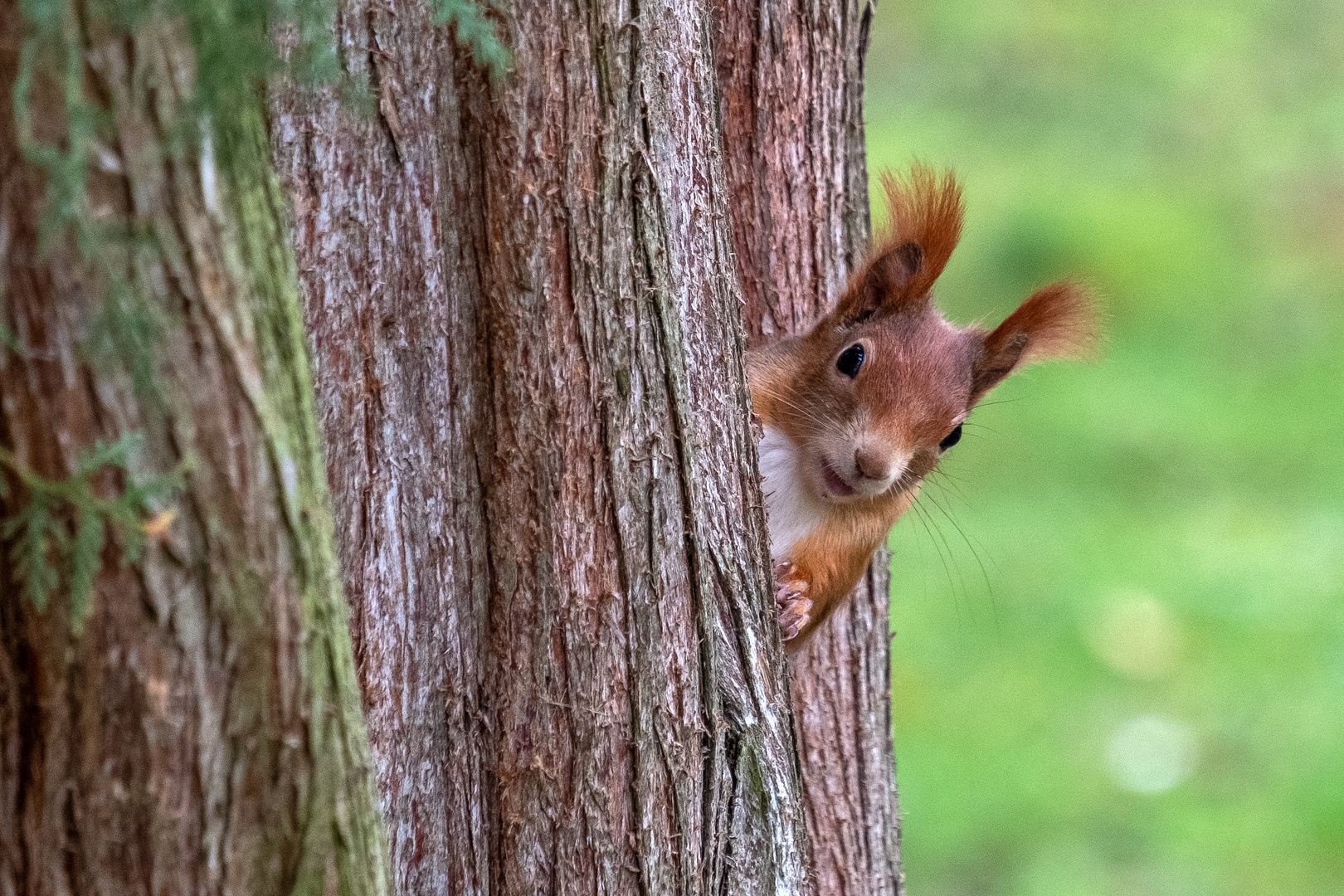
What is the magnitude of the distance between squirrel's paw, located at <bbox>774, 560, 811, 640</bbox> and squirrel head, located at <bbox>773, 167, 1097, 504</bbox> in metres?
0.18

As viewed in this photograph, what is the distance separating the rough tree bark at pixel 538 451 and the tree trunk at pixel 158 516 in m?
0.41

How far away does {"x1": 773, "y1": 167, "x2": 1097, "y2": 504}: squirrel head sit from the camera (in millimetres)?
2281

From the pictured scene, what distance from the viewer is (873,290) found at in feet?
7.85

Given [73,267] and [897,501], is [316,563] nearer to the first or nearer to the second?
[73,267]

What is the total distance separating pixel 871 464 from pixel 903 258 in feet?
1.35

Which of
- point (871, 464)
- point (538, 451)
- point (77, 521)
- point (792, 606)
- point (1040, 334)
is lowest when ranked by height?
point (77, 521)

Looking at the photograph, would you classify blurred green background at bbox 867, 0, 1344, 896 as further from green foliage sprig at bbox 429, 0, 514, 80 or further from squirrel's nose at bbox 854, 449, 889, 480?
green foliage sprig at bbox 429, 0, 514, 80

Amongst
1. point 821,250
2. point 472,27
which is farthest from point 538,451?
point 821,250

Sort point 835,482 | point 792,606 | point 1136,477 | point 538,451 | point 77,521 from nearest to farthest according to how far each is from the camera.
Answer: point 77,521 → point 538,451 → point 792,606 → point 835,482 → point 1136,477

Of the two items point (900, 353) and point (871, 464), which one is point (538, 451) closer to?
point (871, 464)

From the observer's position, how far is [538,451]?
4.81ft

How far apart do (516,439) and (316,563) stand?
467mm

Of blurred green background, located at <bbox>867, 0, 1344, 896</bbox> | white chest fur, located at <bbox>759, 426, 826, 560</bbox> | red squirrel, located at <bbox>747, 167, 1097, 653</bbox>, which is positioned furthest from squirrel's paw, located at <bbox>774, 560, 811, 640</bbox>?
blurred green background, located at <bbox>867, 0, 1344, 896</bbox>

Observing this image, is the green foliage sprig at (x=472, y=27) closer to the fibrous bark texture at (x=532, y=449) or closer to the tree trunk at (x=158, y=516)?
the tree trunk at (x=158, y=516)
